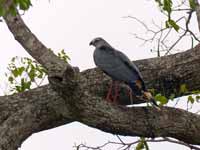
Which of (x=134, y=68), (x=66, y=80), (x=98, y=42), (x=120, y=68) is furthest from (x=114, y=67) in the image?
(x=66, y=80)

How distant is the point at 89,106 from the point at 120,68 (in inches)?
51.9

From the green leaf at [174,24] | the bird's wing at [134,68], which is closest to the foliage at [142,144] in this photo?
the bird's wing at [134,68]

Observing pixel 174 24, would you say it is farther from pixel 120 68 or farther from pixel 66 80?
pixel 66 80

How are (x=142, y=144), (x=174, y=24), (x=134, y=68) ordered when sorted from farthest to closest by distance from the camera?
(x=174, y=24)
(x=134, y=68)
(x=142, y=144)

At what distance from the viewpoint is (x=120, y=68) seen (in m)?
6.03

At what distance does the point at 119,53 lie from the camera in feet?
20.4

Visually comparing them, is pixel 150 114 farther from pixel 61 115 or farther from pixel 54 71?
pixel 54 71

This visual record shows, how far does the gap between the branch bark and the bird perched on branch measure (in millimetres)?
134

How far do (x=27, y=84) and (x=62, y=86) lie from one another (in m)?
2.29

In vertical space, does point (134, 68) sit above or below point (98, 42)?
below

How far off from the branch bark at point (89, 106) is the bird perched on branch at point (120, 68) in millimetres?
134

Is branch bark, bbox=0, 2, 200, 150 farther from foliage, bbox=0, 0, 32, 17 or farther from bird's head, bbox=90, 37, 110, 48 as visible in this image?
bird's head, bbox=90, 37, 110, 48

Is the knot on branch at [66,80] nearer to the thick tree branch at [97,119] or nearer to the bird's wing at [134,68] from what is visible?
the thick tree branch at [97,119]

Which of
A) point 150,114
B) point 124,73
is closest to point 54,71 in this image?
point 150,114
